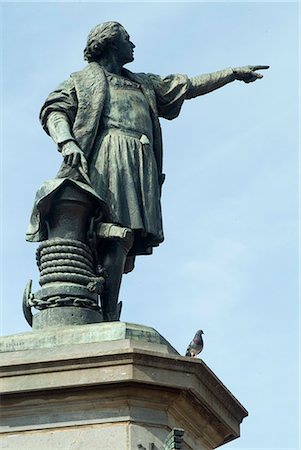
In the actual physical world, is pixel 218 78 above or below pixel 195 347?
above

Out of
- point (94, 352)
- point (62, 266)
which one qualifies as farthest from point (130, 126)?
point (94, 352)

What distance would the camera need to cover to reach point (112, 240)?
11828 millimetres

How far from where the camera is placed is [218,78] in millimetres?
13203

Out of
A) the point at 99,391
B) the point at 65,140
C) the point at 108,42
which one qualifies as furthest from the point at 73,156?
the point at 99,391

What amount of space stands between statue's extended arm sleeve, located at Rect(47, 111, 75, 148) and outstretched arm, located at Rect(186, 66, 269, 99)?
1.53 meters

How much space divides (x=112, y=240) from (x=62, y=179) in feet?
2.45

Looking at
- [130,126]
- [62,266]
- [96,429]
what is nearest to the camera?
[96,429]

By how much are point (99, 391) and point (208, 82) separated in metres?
3.99

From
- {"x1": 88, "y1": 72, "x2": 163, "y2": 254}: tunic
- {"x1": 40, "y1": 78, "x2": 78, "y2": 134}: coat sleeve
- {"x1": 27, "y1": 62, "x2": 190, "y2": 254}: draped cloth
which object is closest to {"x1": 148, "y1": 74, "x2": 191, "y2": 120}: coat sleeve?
{"x1": 27, "y1": 62, "x2": 190, "y2": 254}: draped cloth

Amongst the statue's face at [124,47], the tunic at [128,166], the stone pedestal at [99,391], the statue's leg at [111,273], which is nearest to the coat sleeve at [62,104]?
the tunic at [128,166]

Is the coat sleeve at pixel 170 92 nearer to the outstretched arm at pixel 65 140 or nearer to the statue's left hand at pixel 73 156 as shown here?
the outstretched arm at pixel 65 140

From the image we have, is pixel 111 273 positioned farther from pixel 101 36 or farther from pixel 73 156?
pixel 101 36

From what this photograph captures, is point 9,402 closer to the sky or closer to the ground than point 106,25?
closer to the ground

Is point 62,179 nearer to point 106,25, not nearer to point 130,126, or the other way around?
point 130,126
